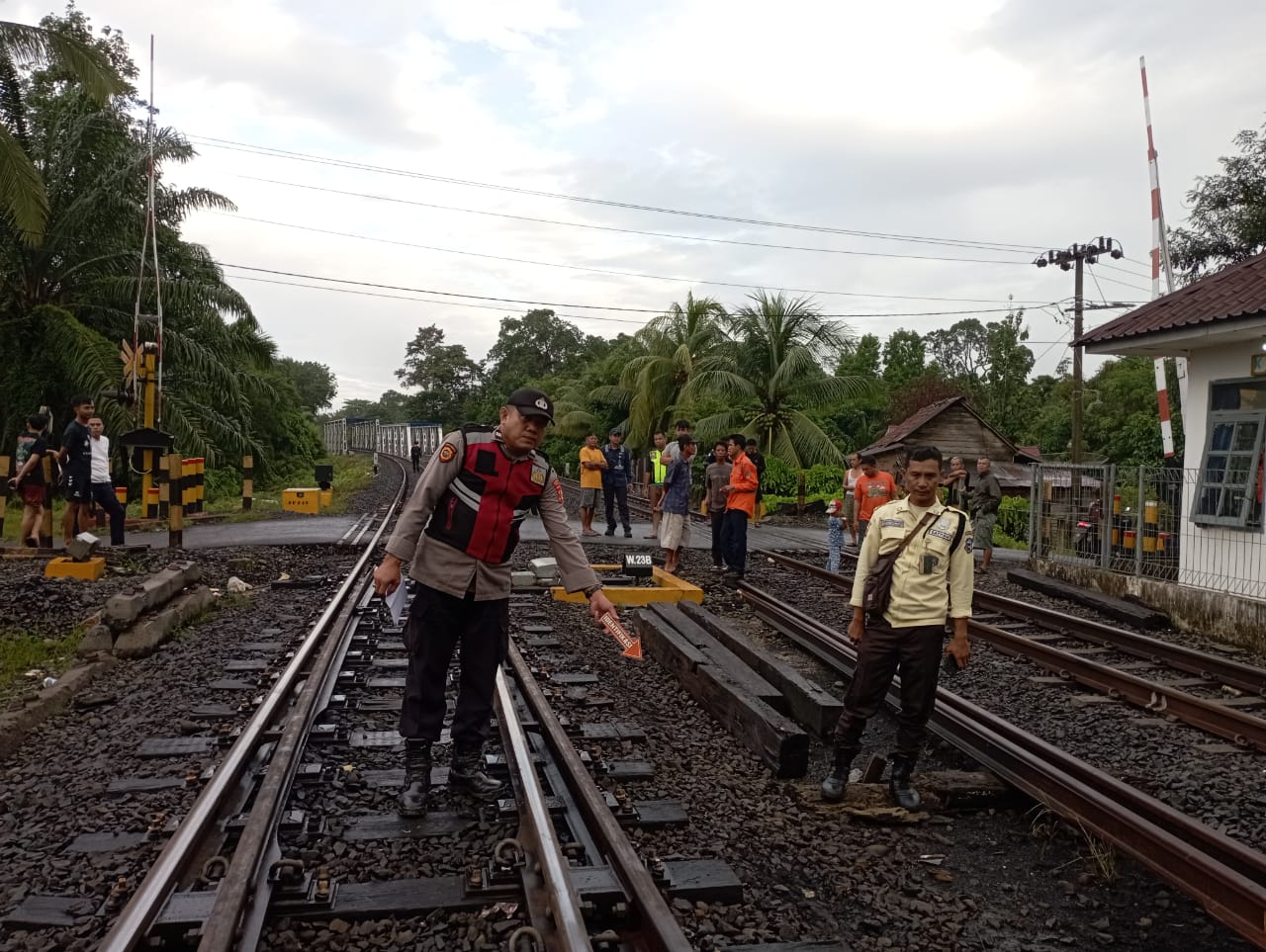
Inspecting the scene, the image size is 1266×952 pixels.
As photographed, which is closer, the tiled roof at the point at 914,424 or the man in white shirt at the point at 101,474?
the man in white shirt at the point at 101,474

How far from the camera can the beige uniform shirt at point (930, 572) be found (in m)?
4.73

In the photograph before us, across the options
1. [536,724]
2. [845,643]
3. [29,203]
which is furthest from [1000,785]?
[29,203]

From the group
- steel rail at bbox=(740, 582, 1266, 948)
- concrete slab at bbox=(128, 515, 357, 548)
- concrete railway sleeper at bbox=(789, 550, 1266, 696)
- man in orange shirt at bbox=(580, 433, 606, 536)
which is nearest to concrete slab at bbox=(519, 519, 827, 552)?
man in orange shirt at bbox=(580, 433, 606, 536)

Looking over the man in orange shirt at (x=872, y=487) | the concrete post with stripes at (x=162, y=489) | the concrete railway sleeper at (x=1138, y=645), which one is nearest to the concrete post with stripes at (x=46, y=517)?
the concrete post with stripes at (x=162, y=489)

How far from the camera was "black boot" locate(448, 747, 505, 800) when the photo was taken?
4.39 metres

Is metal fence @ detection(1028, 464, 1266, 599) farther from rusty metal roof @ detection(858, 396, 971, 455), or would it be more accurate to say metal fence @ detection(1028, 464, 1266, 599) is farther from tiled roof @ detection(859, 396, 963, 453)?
tiled roof @ detection(859, 396, 963, 453)

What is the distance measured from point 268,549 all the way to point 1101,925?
12.4 meters

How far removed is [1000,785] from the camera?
195 inches

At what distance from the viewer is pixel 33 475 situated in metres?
11.6

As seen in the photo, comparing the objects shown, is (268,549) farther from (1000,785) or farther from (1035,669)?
(1000,785)

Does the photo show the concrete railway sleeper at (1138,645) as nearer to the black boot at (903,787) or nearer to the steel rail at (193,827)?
the black boot at (903,787)

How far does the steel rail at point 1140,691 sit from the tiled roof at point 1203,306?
14.8 feet

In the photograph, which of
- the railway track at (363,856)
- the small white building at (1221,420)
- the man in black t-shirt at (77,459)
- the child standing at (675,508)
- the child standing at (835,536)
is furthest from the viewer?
the child standing at (835,536)

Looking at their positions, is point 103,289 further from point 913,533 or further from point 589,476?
point 913,533
